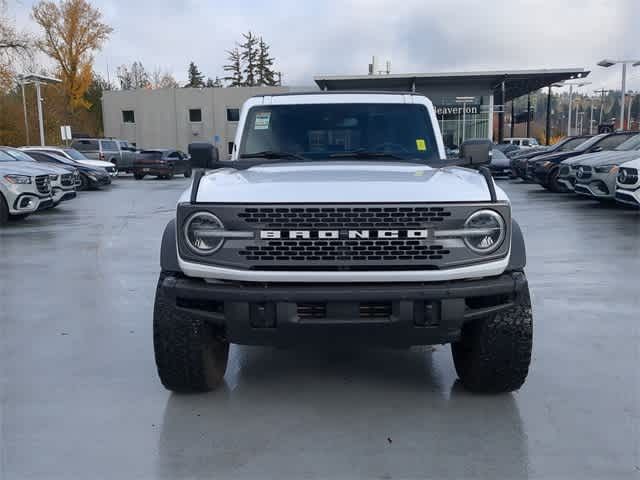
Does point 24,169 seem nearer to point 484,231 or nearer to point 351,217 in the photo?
point 351,217

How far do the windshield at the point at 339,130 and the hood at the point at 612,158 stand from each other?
30.8ft

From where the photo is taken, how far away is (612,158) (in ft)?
43.0

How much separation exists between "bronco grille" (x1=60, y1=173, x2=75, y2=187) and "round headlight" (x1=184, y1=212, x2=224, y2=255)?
1211cm

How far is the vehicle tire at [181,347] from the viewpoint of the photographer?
3.55m

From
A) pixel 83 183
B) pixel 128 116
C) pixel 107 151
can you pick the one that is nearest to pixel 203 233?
pixel 83 183

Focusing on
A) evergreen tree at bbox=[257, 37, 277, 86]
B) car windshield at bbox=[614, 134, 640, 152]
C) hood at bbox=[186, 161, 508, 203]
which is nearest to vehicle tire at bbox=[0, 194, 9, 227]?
hood at bbox=[186, 161, 508, 203]

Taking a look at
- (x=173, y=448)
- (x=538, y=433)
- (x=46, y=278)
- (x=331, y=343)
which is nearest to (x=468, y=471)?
(x=538, y=433)

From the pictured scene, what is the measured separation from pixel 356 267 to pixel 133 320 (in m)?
3.04

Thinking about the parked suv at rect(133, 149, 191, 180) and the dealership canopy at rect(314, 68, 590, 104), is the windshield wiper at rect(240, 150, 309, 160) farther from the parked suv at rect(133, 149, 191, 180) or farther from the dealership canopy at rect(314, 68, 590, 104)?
the dealership canopy at rect(314, 68, 590, 104)

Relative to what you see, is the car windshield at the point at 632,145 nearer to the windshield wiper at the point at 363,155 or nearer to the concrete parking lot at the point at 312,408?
the concrete parking lot at the point at 312,408

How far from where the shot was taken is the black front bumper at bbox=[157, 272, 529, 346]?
3.18 metres

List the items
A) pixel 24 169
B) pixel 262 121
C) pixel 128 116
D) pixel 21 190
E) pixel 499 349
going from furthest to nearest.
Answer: pixel 128 116
pixel 24 169
pixel 21 190
pixel 262 121
pixel 499 349

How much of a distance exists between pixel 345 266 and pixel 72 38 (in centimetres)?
5382

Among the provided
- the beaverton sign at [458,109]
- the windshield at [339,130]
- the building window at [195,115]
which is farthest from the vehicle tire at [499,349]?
the building window at [195,115]
